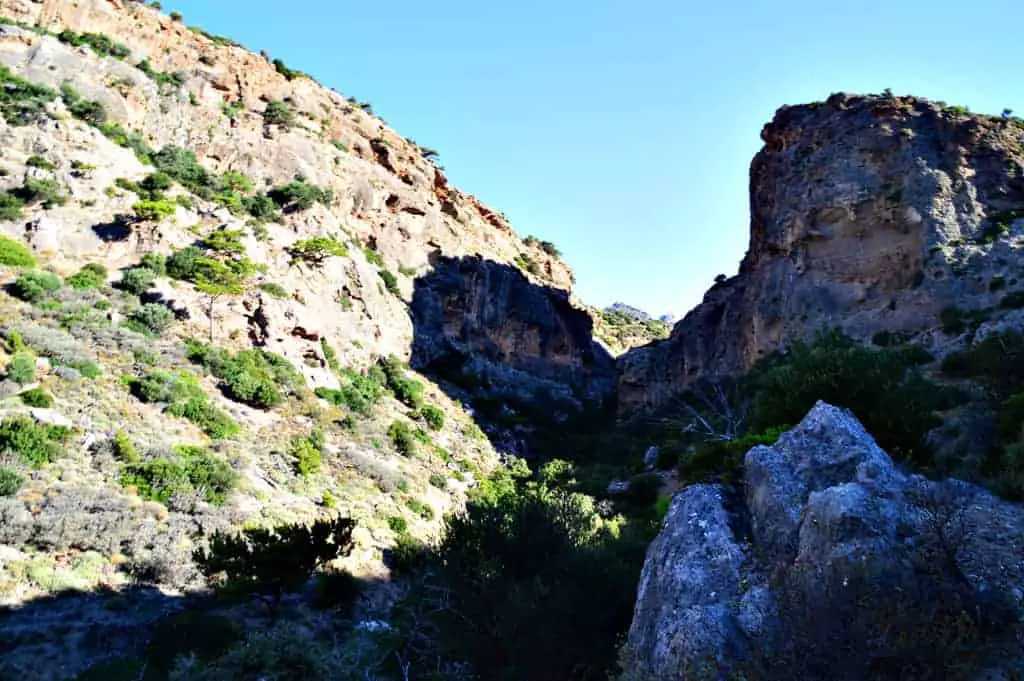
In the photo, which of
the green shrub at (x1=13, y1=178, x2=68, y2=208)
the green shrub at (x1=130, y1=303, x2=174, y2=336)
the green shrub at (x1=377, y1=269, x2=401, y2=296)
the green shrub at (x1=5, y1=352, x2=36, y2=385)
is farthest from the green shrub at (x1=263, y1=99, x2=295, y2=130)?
the green shrub at (x1=5, y1=352, x2=36, y2=385)

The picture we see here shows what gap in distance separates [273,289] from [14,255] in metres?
9.39

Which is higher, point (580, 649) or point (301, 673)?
point (580, 649)

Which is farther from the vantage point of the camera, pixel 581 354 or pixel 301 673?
pixel 581 354

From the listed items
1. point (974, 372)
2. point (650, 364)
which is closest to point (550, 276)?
point (650, 364)

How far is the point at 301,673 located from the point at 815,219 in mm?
32060

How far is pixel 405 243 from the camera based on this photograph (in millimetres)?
42812

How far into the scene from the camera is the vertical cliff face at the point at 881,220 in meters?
27.3

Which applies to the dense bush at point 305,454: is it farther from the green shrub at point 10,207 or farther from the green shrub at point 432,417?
the green shrub at point 10,207

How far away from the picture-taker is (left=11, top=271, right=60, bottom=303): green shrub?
22.0m

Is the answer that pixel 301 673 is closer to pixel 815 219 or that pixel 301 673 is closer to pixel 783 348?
pixel 783 348

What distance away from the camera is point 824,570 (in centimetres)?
536

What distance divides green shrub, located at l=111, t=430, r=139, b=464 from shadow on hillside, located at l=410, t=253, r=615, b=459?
19.7 metres

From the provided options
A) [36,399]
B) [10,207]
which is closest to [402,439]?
[36,399]

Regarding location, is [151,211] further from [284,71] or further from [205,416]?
[284,71]
